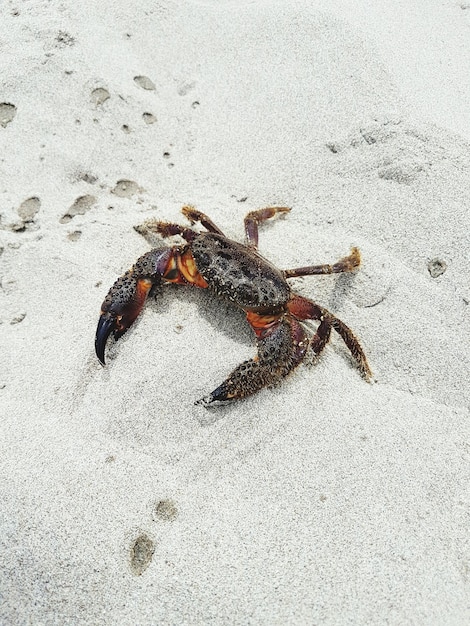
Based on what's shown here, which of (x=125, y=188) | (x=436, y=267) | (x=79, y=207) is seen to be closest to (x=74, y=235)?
(x=79, y=207)

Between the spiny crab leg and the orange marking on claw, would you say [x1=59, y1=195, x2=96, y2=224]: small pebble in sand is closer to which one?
the spiny crab leg

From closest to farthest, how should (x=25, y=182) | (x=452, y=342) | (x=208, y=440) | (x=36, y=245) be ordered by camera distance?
(x=208, y=440), (x=452, y=342), (x=36, y=245), (x=25, y=182)

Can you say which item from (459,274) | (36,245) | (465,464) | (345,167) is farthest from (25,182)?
(465,464)

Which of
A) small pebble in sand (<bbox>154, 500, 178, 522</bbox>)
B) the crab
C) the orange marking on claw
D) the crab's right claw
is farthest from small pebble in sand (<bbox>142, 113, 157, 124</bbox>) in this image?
small pebble in sand (<bbox>154, 500, 178, 522</bbox>)

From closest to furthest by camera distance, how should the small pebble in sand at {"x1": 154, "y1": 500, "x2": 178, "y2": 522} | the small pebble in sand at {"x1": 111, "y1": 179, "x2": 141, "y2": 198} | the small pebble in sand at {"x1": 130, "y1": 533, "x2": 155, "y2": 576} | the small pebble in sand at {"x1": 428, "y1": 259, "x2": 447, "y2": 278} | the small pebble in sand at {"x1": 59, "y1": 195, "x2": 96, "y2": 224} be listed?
the small pebble in sand at {"x1": 130, "y1": 533, "x2": 155, "y2": 576} → the small pebble in sand at {"x1": 154, "y1": 500, "x2": 178, "y2": 522} → the small pebble in sand at {"x1": 428, "y1": 259, "x2": 447, "y2": 278} → the small pebble in sand at {"x1": 59, "y1": 195, "x2": 96, "y2": 224} → the small pebble in sand at {"x1": 111, "y1": 179, "x2": 141, "y2": 198}

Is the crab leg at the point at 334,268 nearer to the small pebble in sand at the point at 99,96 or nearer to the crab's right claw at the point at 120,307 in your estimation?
the crab's right claw at the point at 120,307

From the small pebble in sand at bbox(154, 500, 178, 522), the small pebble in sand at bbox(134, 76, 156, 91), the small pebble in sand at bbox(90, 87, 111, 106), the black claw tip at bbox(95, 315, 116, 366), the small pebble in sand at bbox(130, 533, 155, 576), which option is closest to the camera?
the small pebble in sand at bbox(130, 533, 155, 576)

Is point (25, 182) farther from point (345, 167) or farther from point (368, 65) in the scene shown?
point (368, 65)
